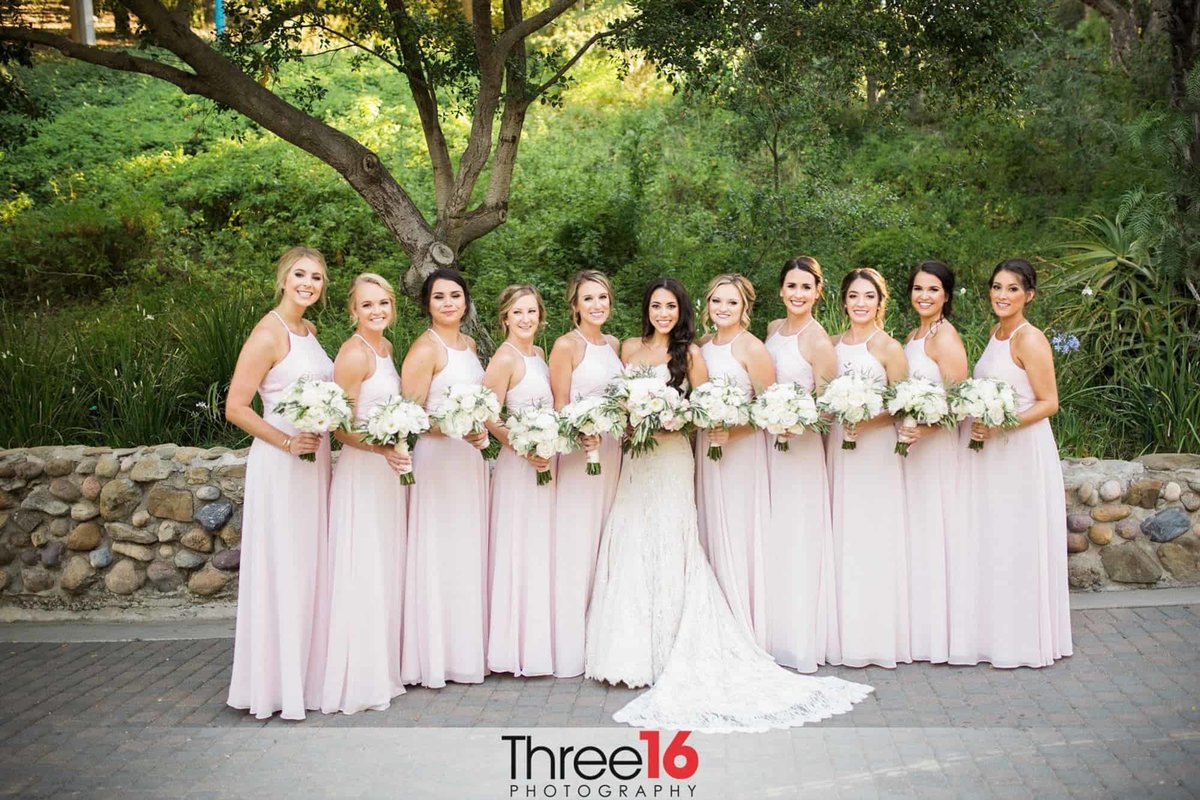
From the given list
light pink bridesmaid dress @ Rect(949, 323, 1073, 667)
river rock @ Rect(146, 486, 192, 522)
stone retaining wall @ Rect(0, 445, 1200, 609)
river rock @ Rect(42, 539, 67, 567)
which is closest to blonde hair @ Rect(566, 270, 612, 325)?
light pink bridesmaid dress @ Rect(949, 323, 1073, 667)

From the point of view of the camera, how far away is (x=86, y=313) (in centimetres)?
1399

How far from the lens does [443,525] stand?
6.51 m

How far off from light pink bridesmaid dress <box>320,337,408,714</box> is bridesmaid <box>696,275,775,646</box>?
1.89 metres

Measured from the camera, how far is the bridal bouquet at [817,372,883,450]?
20.6 feet

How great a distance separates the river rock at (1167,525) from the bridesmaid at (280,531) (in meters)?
5.58

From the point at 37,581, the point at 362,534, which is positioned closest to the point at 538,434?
the point at 362,534

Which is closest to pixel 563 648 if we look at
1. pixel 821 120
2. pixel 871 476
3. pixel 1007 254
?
pixel 871 476

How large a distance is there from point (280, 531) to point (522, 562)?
139 cm

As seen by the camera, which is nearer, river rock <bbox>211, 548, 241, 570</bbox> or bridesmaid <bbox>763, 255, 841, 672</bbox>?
bridesmaid <bbox>763, 255, 841, 672</bbox>

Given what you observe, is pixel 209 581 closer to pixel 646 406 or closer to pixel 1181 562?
pixel 646 406

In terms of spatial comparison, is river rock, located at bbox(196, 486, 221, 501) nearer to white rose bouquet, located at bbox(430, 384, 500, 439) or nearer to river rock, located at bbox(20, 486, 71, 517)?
river rock, located at bbox(20, 486, 71, 517)

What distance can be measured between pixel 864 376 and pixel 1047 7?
6542 mm

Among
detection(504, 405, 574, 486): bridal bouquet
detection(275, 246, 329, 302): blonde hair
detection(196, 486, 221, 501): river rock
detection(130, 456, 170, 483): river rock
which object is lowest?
detection(196, 486, 221, 501): river rock

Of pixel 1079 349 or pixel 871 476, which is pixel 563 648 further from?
pixel 1079 349
